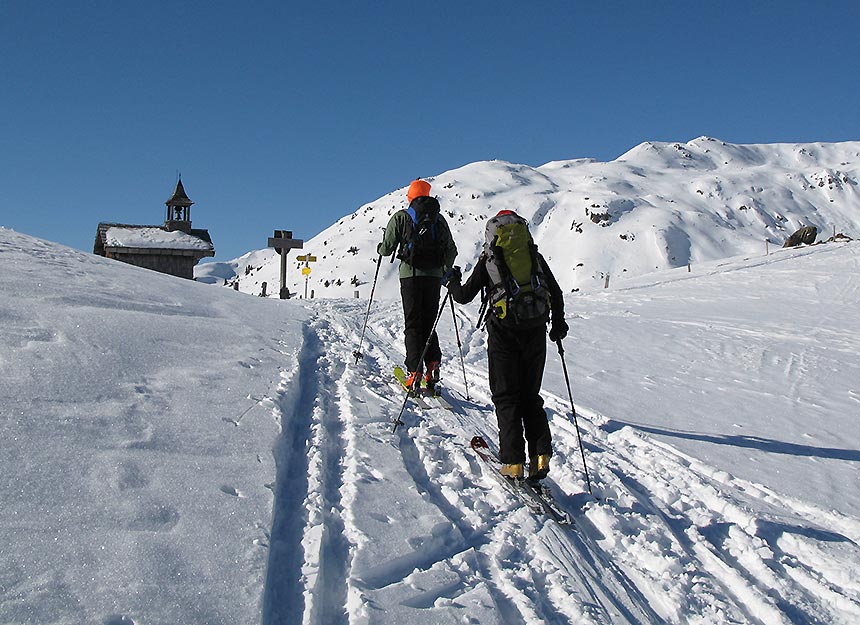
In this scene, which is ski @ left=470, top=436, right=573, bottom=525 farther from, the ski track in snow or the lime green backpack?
the lime green backpack

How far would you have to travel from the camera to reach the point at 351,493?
3.89m

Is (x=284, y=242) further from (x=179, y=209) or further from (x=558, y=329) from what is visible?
(x=558, y=329)

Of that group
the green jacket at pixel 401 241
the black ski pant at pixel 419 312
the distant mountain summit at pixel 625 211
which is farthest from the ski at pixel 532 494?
the distant mountain summit at pixel 625 211

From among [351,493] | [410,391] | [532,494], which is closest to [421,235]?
[410,391]

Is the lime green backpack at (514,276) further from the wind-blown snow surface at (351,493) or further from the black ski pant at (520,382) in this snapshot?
the wind-blown snow surface at (351,493)

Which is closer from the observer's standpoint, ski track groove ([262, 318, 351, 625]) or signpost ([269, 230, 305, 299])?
ski track groove ([262, 318, 351, 625])

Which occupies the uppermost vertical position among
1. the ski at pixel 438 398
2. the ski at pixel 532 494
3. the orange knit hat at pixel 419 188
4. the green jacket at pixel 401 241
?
the orange knit hat at pixel 419 188

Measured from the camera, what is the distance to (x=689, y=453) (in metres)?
5.44

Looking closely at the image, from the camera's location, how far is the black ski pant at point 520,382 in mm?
4438

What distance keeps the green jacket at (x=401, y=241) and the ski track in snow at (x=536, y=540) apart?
5.94 feet

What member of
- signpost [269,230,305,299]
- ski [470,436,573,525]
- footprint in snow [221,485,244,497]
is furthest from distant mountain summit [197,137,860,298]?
footprint in snow [221,485,244,497]

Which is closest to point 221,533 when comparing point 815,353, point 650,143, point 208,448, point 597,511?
A: point 208,448

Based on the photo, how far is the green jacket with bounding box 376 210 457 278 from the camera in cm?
673

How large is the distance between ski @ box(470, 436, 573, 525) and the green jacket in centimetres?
257
